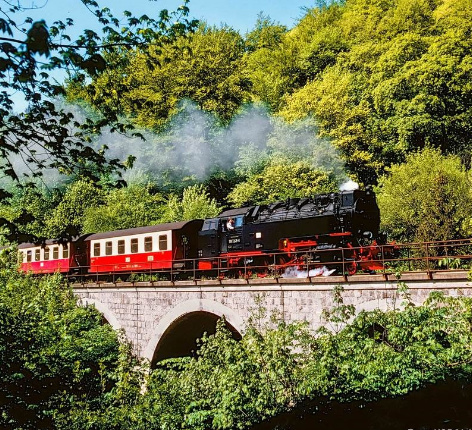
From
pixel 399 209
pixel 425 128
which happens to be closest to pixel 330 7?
pixel 425 128

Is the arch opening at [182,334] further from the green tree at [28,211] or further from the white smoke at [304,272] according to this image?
the green tree at [28,211]

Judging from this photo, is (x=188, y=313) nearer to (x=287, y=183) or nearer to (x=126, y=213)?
(x=287, y=183)

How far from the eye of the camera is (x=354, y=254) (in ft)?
54.1

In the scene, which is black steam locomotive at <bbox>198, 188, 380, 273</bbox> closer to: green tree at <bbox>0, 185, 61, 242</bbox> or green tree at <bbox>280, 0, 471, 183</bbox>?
green tree at <bbox>0, 185, 61, 242</bbox>

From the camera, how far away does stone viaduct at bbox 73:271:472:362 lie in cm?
1195

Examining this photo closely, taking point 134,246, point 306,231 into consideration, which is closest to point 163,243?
point 134,246

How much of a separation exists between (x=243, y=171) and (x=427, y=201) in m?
14.9

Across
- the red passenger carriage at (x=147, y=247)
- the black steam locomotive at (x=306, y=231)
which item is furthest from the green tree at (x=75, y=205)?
the black steam locomotive at (x=306, y=231)

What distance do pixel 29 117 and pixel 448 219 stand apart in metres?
18.3

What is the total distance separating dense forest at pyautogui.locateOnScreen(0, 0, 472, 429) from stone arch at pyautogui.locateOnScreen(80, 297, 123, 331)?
43cm

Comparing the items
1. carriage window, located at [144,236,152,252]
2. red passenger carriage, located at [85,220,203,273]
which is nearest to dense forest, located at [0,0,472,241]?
red passenger carriage, located at [85,220,203,273]

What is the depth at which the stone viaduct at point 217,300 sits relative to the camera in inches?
471

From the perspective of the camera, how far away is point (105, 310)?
22.8 m

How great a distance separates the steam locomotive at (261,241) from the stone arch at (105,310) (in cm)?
170
